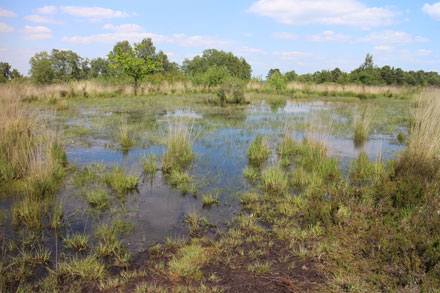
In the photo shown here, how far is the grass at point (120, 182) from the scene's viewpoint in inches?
205

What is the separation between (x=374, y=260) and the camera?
2.93 m

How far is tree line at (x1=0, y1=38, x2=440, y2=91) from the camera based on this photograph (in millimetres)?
22125

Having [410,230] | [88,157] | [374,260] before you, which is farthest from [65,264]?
[88,157]

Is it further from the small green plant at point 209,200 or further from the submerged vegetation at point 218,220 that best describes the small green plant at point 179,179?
the small green plant at point 209,200

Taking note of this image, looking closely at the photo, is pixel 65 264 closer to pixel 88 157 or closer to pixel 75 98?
pixel 88 157

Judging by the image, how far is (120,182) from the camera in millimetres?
5250

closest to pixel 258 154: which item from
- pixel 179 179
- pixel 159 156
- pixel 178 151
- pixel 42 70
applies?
pixel 178 151

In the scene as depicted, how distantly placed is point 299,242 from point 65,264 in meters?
2.76

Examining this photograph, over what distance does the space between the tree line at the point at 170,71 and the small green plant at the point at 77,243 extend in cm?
1721

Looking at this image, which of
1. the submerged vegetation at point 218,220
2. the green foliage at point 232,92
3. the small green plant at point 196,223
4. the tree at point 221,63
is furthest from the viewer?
the tree at point 221,63

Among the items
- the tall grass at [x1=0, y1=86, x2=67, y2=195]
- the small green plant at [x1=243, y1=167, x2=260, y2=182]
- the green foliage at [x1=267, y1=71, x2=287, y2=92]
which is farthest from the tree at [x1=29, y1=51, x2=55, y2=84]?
the small green plant at [x1=243, y1=167, x2=260, y2=182]

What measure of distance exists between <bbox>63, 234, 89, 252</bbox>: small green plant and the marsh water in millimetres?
130

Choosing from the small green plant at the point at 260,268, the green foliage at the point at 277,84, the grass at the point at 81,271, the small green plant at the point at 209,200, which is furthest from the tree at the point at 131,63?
the small green plant at the point at 260,268

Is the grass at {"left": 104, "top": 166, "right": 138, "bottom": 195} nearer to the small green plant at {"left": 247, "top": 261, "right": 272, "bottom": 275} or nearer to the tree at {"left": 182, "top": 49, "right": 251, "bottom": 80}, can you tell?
the small green plant at {"left": 247, "top": 261, "right": 272, "bottom": 275}
